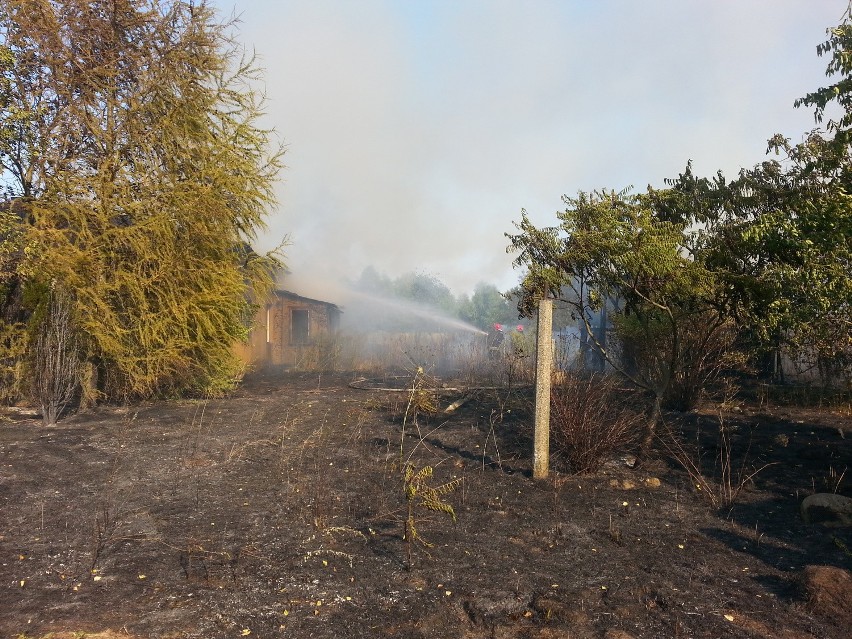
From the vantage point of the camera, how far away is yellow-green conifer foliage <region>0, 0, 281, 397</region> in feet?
38.4

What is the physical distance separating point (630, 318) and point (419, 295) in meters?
63.5

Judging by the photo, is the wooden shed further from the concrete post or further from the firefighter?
the concrete post

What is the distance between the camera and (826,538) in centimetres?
544

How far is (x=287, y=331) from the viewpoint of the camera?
2608 centimetres

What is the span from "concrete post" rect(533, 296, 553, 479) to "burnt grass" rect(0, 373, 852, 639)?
0.98 ft

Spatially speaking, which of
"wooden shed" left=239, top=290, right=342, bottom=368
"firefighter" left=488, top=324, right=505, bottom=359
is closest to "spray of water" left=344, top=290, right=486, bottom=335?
"wooden shed" left=239, top=290, right=342, bottom=368

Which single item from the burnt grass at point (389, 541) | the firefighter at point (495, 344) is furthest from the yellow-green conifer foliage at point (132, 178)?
the firefighter at point (495, 344)

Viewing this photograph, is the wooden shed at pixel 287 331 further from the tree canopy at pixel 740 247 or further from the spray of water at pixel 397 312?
the tree canopy at pixel 740 247

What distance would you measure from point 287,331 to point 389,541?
2148 centimetres

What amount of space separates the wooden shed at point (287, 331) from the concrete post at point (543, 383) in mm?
15933

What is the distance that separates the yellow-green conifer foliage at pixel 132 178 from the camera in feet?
38.4

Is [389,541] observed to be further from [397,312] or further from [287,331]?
[397,312]

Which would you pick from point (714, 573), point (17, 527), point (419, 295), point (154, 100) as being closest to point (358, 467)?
Answer: point (17, 527)

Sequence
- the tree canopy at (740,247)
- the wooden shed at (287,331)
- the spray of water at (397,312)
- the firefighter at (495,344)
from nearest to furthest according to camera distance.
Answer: the tree canopy at (740,247) < the firefighter at (495,344) < the wooden shed at (287,331) < the spray of water at (397,312)
